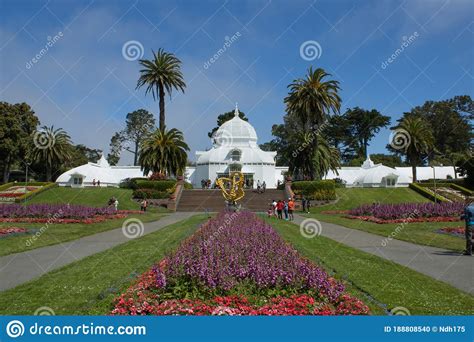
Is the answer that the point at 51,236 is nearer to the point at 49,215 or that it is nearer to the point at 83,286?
the point at 49,215

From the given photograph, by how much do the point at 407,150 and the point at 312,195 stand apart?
21.0 metres

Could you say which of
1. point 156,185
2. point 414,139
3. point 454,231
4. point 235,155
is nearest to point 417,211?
point 454,231

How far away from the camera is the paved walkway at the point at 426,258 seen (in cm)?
865

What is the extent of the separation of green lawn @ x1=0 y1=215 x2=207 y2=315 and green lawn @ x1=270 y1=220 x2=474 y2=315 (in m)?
4.22

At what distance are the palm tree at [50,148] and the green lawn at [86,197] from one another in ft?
48.9

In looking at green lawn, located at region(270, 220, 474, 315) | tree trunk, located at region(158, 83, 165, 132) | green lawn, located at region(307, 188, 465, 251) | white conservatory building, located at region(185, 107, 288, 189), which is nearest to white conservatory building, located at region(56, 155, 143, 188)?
white conservatory building, located at region(185, 107, 288, 189)

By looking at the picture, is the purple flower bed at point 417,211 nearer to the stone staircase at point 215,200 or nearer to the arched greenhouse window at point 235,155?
the stone staircase at point 215,200

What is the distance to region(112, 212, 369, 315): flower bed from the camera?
5934 mm

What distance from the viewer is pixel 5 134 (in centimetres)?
5966

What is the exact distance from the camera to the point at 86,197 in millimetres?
40750

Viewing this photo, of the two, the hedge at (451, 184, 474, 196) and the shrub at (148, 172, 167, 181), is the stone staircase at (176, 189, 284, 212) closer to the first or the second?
the shrub at (148, 172, 167, 181)

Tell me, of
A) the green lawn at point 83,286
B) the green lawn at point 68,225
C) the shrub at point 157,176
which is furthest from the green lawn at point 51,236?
the shrub at point 157,176

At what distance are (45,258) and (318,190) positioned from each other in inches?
1202

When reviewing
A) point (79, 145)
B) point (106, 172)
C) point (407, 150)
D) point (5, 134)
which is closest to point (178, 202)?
point (106, 172)
